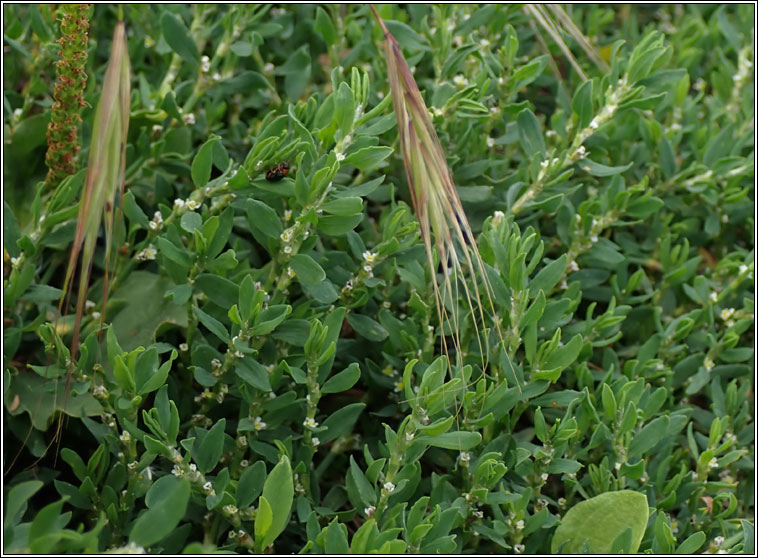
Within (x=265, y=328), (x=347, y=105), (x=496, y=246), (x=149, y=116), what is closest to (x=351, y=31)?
(x=149, y=116)

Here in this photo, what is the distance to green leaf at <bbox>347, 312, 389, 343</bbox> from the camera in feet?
5.22

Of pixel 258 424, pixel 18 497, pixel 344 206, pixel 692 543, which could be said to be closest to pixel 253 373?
pixel 258 424

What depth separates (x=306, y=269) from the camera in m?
1.44

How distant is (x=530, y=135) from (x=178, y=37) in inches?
30.6

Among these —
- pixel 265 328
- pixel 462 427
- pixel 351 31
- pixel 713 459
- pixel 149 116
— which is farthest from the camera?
pixel 351 31

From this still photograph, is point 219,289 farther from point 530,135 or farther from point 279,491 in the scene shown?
point 530,135

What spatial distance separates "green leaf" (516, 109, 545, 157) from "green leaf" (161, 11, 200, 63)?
717mm

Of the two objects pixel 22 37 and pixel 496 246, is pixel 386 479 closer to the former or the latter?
pixel 496 246

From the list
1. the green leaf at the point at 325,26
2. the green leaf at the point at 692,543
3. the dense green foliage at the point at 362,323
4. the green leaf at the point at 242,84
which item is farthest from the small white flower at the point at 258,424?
the green leaf at the point at 325,26

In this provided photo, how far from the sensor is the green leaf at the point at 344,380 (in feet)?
4.58

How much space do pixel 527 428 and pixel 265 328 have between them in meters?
0.60

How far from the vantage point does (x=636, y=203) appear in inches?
71.8

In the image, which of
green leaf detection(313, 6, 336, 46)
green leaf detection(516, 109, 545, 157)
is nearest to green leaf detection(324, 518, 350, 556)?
green leaf detection(516, 109, 545, 157)

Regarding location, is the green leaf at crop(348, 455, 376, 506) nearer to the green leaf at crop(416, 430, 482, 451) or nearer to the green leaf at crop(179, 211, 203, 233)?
the green leaf at crop(416, 430, 482, 451)
